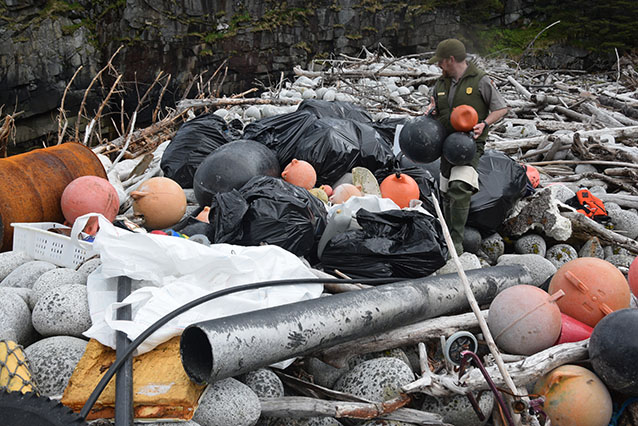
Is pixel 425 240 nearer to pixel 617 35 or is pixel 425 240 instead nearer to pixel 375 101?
pixel 375 101

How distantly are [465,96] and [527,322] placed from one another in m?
2.12

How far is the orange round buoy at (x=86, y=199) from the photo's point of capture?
3.70 m

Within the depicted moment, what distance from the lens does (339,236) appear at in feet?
11.2

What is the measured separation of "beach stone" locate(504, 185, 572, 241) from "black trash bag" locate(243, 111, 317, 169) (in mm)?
2120

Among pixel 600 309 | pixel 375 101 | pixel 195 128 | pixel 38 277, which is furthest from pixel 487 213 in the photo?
pixel 375 101

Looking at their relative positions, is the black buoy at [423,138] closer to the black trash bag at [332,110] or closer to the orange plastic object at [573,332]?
the black trash bag at [332,110]

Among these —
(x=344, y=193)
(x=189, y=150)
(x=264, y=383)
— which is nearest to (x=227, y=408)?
(x=264, y=383)

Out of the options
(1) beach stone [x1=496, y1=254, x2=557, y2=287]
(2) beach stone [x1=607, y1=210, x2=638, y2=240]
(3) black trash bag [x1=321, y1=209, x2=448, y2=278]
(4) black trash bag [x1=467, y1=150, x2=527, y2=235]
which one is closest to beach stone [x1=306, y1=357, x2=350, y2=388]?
(3) black trash bag [x1=321, y1=209, x2=448, y2=278]

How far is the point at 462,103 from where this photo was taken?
412cm

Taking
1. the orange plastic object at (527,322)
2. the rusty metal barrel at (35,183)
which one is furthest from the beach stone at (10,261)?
the orange plastic object at (527,322)

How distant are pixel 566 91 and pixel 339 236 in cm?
938

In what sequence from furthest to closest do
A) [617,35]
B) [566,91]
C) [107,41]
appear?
[107,41] < [617,35] < [566,91]

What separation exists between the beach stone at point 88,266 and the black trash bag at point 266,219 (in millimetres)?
805

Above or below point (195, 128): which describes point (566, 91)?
below
